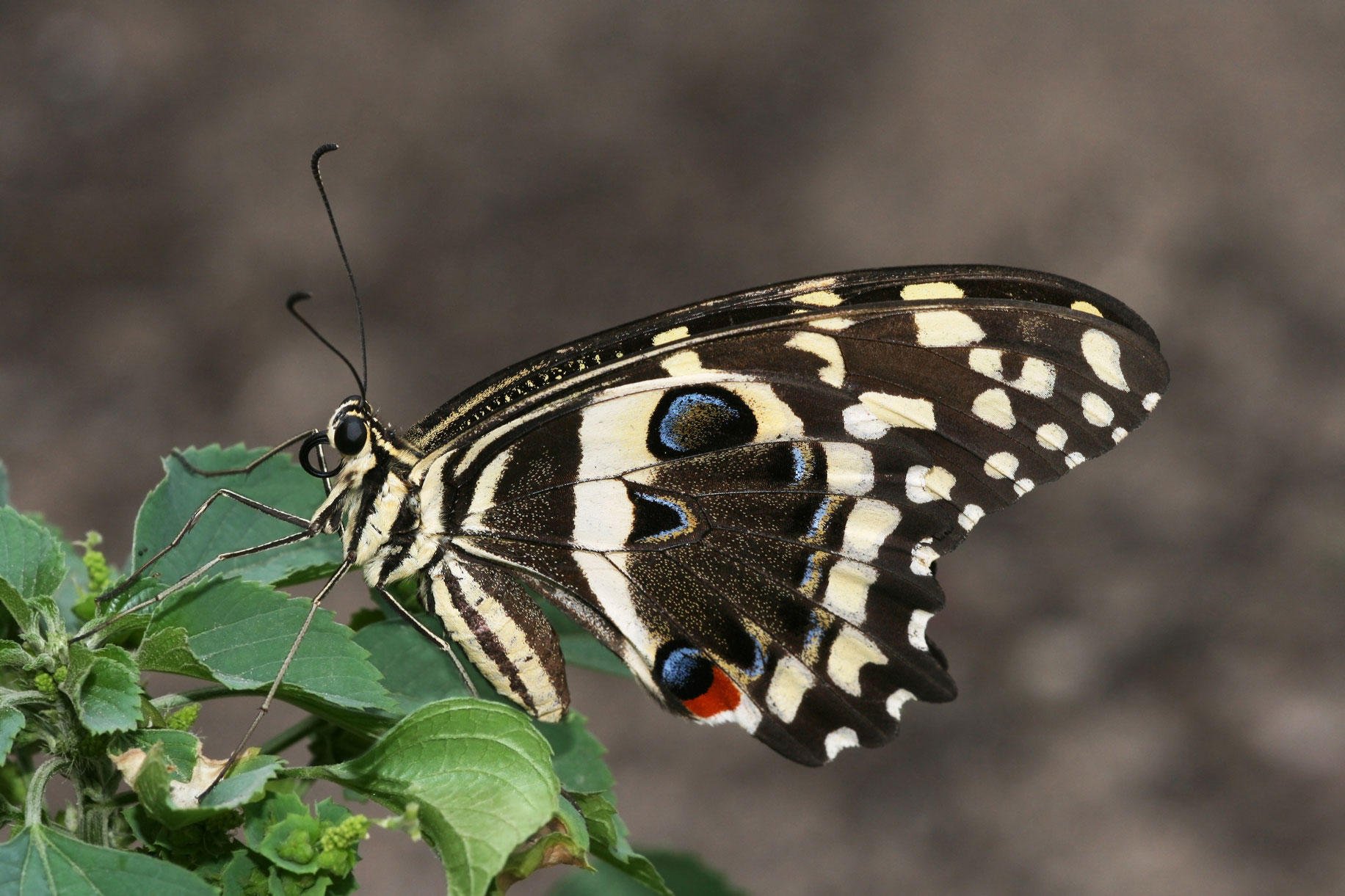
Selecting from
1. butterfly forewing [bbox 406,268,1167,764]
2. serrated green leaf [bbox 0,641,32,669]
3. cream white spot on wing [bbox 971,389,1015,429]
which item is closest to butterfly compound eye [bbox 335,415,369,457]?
butterfly forewing [bbox 406,268,1167,764]

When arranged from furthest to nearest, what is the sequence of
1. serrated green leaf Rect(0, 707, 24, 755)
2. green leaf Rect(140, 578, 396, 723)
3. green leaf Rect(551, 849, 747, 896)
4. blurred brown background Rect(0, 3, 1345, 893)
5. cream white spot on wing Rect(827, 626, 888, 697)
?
1. blurred brown background Rect(0, 3, 1345, 893)
2. green leaf Rect(551, 849, 747, 896)
3. cream white spot on wing Rect(827, 626, 888, 697)
4. green leaf Rect(140, 578, 396, 723)
5. serrated green leaf Rect(0, 707, 24, 755)

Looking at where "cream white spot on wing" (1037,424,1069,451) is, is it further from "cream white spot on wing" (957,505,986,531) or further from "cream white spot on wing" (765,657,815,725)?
"cream white spot on wing" (765,657,815,725)

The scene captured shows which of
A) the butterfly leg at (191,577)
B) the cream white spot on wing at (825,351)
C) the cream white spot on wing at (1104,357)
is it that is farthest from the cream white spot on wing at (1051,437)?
the butterfly leg at (191,577)

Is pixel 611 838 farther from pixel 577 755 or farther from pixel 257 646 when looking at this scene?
pixel 257 646

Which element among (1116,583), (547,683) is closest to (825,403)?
(547,683)

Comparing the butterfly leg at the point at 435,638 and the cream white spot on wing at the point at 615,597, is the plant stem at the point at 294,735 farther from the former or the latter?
the cream white spot on wing at the point at 615,597

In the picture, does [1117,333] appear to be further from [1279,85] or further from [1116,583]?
[1279,85]

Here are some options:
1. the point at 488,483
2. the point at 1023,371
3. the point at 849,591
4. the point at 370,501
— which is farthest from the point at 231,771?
the point at 1023,371
